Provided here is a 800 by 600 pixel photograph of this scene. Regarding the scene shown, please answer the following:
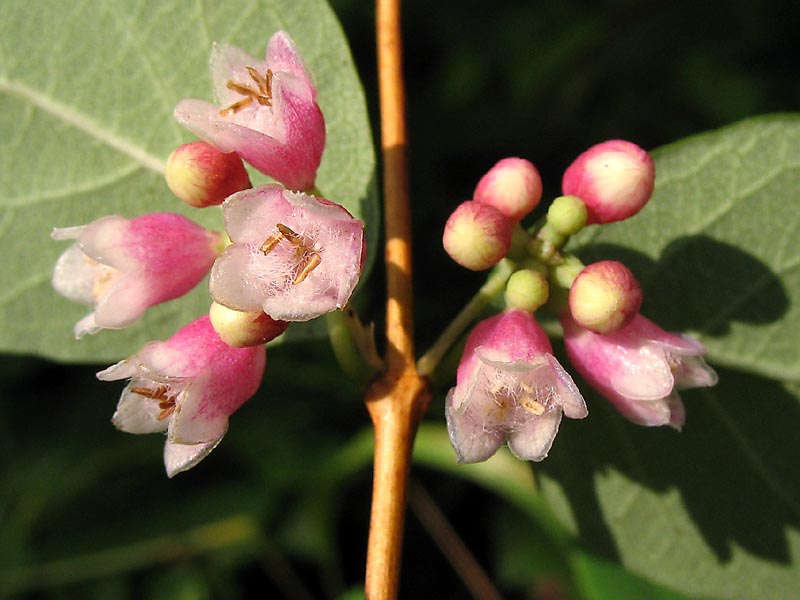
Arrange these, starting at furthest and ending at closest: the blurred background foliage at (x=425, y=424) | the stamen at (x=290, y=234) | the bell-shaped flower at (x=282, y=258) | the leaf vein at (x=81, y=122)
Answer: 1. the blurred background foliage at (x=425, y=424)
2. the leaf vein at (x=81, y=122)
3. the stamen at (x=290, y=234)
4. the bell-shaped flower at (x=282, y=258)

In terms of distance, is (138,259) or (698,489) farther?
(698,489)

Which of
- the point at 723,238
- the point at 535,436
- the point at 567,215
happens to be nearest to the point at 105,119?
the point at 567,215

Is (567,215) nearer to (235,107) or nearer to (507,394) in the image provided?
(507,394)

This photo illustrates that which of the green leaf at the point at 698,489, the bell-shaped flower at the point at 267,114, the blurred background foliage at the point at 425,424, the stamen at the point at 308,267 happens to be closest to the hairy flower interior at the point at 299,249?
the stamen at the point at 308,267

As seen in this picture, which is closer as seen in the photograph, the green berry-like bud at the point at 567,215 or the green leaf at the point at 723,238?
the green berry-like bud at the point at 567,215

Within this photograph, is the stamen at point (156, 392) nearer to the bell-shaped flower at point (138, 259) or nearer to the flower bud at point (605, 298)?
the bell-shaped flower at point (138, 259)

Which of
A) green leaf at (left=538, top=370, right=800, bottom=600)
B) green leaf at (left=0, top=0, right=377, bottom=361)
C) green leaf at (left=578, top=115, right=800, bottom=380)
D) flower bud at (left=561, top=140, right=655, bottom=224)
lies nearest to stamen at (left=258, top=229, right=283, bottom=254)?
green leaf at (left=0, top=0, right=377, bottom=361)
